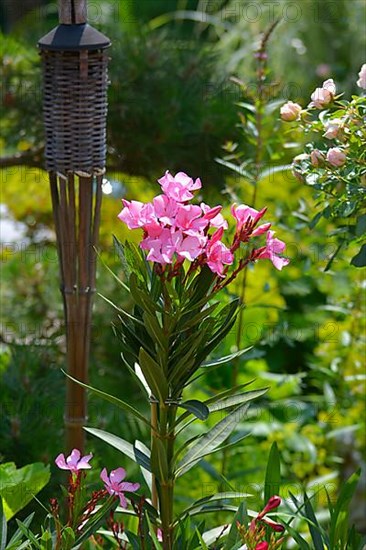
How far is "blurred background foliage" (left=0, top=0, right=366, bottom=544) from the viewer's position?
1966 mm

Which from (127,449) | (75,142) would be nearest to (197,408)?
(127,449)

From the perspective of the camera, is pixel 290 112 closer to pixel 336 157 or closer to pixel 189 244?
pixel 336 157

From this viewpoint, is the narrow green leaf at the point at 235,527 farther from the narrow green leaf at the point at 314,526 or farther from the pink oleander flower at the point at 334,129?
the pink oleander flower at the point at 334,129

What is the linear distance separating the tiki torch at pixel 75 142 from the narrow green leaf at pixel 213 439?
34 cm

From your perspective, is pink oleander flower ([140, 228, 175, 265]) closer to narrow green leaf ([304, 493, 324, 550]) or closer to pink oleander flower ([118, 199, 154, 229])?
pink oleander flower ([118, 199, 154, 229])

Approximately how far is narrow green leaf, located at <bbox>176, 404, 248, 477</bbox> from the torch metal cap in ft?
2.00

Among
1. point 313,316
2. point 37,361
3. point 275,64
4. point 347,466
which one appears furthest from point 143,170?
point 275,64

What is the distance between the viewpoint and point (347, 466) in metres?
2.67

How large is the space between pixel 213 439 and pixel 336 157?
437 mm

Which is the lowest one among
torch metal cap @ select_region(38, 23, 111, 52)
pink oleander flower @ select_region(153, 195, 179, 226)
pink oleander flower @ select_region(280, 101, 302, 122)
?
pink oleander flower @ select_region(153, 195, 179, 226)

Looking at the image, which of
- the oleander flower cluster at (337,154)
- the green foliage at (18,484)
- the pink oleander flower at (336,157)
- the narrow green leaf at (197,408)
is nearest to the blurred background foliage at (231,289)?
the green foliage at (18,484)

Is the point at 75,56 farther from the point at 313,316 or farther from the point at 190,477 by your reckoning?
the point at 313,316

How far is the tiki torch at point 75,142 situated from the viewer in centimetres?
152

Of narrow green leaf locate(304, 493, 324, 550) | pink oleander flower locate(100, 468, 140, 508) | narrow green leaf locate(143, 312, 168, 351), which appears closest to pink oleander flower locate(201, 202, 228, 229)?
narrow green leaf locate(143, 312, 168, 351)
